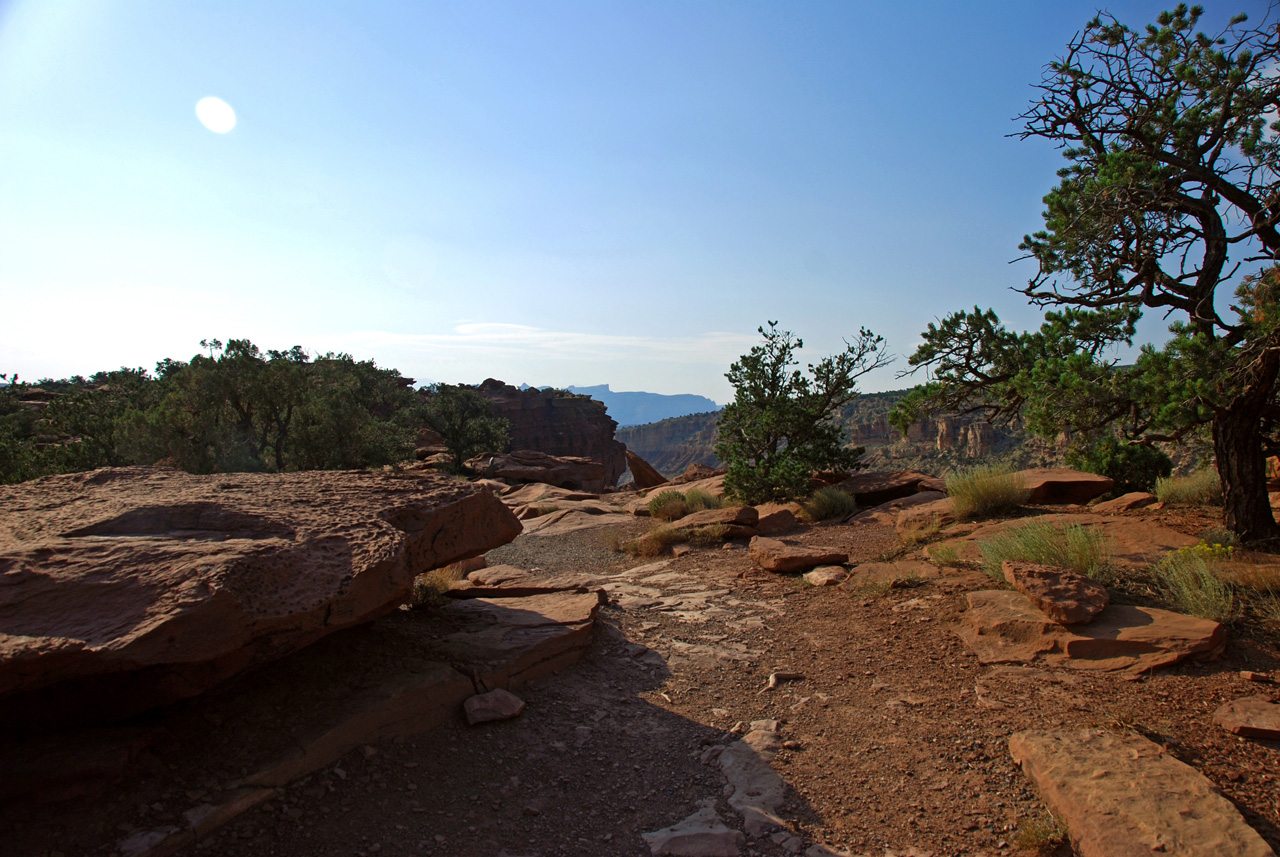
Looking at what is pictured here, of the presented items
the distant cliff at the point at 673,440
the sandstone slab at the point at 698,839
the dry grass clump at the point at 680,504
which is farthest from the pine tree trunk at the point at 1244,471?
the distant cliff at the point at 673,440

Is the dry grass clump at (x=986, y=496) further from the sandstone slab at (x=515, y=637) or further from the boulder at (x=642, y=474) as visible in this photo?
the boulder at (x=642, y=474)

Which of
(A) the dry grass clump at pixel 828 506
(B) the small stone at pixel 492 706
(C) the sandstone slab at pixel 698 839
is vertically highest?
(A) the dry grass clump at pixel 828 506

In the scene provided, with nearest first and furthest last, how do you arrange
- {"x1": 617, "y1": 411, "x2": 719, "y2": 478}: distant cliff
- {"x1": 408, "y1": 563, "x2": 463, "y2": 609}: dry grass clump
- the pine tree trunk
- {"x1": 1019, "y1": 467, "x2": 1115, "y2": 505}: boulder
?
{"x1": 408, "y1": 563, "x2": 463, "y2": 609}: dry grass clump < the pine tree trunk < {"x1": 1019, "y1": 467, "x2": 1115, "y2": 505}: boulder < {"x1": 617, "y1": 411, "x2": 719, "y2": 478}: distant cliff

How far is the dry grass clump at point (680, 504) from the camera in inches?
596

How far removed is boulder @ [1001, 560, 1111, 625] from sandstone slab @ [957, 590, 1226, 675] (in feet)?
0.26

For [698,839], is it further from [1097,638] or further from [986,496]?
[986,496]

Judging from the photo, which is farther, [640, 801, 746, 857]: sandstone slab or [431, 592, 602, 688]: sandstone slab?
[431, 592, 602, 688]: sandstone slab

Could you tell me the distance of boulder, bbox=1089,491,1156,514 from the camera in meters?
9.52

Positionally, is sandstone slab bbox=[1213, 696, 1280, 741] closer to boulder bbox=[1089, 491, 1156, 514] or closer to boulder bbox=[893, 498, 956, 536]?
boulder bbox=[893, 498, 956, 536]

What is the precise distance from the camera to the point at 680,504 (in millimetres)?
15305

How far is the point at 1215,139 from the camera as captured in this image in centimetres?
679

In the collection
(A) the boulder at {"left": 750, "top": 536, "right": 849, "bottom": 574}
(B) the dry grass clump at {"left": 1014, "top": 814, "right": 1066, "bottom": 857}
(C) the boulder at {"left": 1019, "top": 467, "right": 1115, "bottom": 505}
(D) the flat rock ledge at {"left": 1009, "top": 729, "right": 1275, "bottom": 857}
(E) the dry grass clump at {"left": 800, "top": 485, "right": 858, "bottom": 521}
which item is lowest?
(B) the dry grass clump at {"left": 1014, "top": 814, "right": 1066, "bottom": 857}

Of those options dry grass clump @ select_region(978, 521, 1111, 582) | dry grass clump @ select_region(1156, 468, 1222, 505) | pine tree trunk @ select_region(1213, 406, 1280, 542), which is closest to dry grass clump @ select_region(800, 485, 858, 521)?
dry grass clump @ select_region(1156, 468, 1222, 505)

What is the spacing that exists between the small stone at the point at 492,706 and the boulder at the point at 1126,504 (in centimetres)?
894
